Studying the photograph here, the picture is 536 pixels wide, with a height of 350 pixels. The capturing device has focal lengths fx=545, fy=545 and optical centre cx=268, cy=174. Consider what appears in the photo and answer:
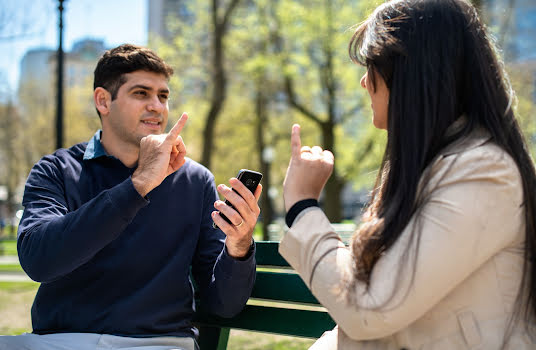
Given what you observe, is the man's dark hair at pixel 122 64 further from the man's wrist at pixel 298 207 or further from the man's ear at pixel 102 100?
the man's wrist at pixel 298 207

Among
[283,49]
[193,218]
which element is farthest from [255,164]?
[193,218]

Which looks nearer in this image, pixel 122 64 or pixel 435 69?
pixel 435 69

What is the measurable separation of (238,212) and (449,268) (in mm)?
1064

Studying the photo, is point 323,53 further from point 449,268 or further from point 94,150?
point 449,268

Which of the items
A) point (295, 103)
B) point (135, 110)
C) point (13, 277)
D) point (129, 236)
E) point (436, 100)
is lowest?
point (13, 277)

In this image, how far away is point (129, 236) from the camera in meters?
2.61

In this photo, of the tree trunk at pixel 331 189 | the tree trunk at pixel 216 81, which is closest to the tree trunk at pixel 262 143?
the tree trunk at pixel 331 189

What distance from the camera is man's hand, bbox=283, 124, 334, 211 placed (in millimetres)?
1748

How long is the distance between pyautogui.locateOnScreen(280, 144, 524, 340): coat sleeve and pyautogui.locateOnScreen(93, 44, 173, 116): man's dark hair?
6.16 ft

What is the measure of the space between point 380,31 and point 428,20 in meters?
0.15

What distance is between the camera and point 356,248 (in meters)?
1.58

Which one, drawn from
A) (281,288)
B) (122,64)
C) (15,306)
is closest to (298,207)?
(281,288)

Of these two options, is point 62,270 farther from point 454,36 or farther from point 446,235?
point 454,36

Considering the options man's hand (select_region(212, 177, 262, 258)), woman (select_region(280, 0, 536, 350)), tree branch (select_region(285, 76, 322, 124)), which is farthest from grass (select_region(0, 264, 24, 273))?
woman (select_region(280, 0, 536, 350))
